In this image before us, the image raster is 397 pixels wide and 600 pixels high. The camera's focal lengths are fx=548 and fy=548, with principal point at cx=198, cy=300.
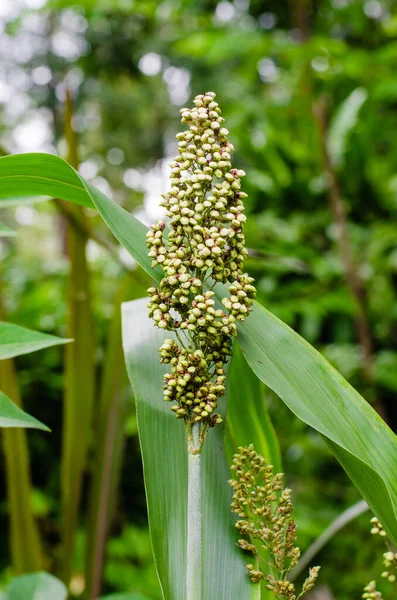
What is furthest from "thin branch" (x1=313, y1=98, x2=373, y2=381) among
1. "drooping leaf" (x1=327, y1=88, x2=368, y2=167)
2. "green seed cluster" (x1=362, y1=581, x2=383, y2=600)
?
"green seed cluster" (x1=362, y1=581, x2=383, y2=600)

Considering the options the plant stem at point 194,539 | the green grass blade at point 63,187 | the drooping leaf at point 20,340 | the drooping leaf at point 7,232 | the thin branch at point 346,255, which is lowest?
the plant stem at point 194,539

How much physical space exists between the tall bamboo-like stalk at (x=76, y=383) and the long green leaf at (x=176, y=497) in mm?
510

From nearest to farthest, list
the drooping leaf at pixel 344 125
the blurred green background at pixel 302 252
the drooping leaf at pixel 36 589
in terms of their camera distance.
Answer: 1. the drooping leaf at pixel 36 589
2. the blurred green background at pixel 302 252
3. the drooping leaf at pixel 344 125

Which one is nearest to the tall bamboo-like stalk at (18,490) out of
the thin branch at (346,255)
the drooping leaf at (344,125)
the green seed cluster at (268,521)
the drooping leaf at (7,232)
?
the drooping leaf at (7,232)

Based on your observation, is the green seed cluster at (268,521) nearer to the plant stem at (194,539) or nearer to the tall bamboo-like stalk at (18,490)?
the plant stem at (194,539)

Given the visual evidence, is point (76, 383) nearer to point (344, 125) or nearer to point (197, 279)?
point (197, 279)

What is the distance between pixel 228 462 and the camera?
577mm

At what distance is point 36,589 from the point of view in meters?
0.81

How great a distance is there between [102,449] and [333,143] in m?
2.12

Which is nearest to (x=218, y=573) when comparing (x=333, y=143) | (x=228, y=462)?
(x=228, y=462)

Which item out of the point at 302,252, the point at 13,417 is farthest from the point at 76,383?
the point at 302,252

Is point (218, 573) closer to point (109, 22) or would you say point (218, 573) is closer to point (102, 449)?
point (102, 449)

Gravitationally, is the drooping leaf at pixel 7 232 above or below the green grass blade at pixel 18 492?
above

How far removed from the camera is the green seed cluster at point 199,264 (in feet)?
1.44
